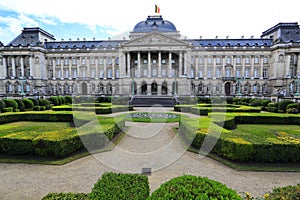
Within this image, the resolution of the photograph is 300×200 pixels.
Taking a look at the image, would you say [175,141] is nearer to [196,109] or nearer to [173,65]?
[196,109]

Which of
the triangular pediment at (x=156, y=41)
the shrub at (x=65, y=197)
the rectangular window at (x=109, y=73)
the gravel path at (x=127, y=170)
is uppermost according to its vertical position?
the triangular pediment at (x=156, y=41)

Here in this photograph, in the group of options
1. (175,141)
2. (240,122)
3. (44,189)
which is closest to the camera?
(44,189)

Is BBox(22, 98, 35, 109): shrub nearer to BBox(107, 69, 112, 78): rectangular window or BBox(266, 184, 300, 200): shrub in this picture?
BBox(266, 184, 300, 200): shrub

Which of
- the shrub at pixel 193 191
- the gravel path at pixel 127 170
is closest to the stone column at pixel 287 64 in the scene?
the gravel path at pixel 127 170

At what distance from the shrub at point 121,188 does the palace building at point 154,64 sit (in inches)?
1724

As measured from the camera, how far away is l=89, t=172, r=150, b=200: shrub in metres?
3.34

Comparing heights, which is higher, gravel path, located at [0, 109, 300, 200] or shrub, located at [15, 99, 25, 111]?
shrub, located at [15, 99, 25, 111]

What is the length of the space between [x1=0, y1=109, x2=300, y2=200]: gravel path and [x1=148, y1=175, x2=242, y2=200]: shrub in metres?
2.84

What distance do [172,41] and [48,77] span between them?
42.5 meters

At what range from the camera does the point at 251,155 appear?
24.2ft

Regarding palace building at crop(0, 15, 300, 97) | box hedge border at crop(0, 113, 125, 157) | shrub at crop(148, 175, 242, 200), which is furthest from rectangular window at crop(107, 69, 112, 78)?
shrub at crop(148, 175, 242, 200)

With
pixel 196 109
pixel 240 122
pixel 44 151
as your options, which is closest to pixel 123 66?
pixel 196 109

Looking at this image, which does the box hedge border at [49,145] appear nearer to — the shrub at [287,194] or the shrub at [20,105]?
the shrub at [287,194]

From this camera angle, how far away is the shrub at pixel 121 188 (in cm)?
334
